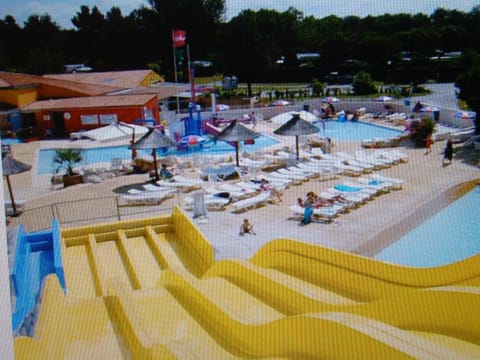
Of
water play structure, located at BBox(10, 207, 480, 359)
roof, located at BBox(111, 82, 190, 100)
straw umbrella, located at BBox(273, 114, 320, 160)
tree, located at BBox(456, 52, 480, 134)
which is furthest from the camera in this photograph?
roof, located at BBox(111, 82, 190, 100)

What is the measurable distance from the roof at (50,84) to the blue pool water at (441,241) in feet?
26.0

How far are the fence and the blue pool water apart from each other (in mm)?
2163

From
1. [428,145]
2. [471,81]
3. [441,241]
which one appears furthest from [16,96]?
[441,241]

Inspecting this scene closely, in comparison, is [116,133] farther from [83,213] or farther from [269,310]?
[269,310]

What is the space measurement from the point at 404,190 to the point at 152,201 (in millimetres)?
2432

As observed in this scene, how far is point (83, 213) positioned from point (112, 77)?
6555 mm

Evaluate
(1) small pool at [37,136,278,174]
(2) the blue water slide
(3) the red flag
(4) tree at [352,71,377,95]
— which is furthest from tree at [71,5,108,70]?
(4) tree at [352,71,377,95]

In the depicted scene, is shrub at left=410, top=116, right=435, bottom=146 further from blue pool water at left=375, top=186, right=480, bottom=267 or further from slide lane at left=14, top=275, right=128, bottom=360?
slide lane at left=14, top=275, right=128, bottom=360

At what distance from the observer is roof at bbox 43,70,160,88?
10180 mm

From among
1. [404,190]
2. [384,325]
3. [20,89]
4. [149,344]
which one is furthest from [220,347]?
[20,89]

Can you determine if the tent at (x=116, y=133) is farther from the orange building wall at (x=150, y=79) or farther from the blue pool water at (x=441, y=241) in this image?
the blue pool water at (x=441, y=241)

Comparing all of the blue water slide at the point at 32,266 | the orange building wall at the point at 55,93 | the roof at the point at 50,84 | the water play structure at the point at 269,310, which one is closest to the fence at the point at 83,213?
the blue water slide at the point at 32,266

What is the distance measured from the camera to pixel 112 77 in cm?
1048

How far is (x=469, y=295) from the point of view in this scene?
145cm
